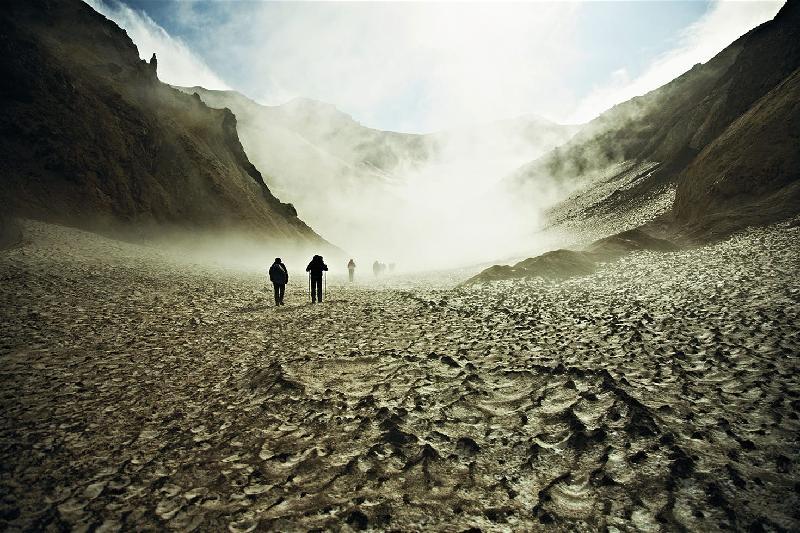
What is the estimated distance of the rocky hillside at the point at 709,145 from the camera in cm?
3117

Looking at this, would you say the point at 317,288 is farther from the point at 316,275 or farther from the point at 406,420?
the point at 406,420

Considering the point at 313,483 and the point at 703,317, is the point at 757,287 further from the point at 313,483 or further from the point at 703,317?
the point at 313,483

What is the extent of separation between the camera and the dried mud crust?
4234 mm

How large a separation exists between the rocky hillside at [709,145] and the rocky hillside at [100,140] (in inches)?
2182

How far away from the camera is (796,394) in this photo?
244 inches

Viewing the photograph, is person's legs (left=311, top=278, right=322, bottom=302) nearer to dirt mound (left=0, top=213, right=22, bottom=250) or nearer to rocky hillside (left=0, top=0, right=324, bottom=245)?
dirt mound (left=0, top=213, right=22, bottom=250)

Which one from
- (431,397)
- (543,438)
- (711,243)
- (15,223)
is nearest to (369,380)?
(431,397)

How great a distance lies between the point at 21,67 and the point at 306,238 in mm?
41459

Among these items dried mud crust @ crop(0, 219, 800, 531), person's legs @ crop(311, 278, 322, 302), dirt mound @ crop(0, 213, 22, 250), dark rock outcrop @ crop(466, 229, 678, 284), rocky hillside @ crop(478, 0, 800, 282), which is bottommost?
dried mud crust @ crop(0, 219, 800, 531)

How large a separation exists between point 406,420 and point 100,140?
54.9 m

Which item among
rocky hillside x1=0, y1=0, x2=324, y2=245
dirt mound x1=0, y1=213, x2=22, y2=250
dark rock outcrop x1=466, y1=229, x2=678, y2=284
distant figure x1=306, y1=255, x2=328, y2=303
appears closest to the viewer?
distant figure x1=306, y1=255, x2=328, y2=303

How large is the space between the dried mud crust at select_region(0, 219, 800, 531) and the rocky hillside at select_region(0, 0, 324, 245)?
3524 centimetres

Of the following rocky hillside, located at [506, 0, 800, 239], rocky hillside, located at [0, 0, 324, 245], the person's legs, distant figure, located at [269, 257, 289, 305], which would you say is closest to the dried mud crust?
distant figure, located at [269, 257, 289, 305]

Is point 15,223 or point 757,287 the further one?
point 15,223
